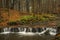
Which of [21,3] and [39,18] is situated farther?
[21,3]

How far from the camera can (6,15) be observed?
95.2 feet

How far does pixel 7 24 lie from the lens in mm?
25250

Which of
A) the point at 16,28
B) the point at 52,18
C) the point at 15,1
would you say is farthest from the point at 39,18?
the point at 15,1

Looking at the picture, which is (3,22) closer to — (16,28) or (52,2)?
(16,28)

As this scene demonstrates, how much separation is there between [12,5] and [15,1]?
834 millimetres

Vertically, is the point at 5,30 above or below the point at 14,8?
below

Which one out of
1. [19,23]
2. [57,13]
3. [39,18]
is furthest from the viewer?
[57,13]

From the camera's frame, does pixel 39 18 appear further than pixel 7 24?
Yes

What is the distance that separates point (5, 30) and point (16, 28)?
1.24m

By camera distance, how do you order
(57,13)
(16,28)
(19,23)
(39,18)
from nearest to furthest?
(16,28)
(19,23)
(39,18)
(57,13)

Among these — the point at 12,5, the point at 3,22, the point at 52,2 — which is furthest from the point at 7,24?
the point at 52,2

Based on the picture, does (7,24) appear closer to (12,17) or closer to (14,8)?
(12,17)

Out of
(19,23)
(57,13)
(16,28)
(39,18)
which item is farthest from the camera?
(57,13)

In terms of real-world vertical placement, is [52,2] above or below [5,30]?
above
